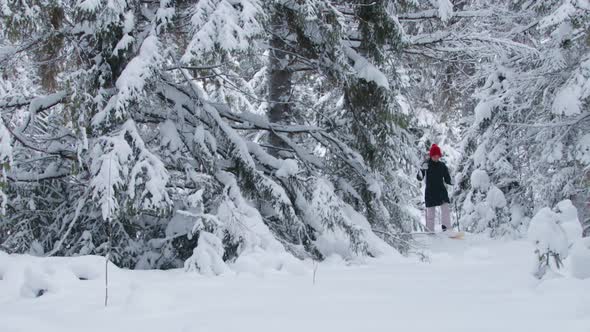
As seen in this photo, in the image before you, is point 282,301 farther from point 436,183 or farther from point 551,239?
point 436,183

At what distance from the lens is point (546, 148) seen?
9.42 m

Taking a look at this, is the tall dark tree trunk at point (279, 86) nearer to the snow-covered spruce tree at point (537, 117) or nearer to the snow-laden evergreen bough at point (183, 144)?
the snow-laden evergreen bough at point (183, 144)

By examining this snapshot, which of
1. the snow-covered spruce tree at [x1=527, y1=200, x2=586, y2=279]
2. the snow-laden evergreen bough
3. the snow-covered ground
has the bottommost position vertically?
the snow-covered ground

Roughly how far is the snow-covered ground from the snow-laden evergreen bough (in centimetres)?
62

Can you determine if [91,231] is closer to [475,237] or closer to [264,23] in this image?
[264,23]

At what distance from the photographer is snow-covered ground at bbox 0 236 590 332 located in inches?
111

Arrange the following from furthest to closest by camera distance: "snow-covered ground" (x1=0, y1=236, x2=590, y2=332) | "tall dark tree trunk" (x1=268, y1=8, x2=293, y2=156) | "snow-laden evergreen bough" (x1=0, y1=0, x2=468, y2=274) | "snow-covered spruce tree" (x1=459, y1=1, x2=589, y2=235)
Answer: "snow-covered spruce tree" (x1=459, y1=1, x2=589, y2=235), "tall dark tree trunk" (x1=268, y1=8, x2=293, y2=156), "snow-laden evergreen bough" (x1=0, y1=0, x2=468, y2=274), "snow-covered ground" (x1=0, y1=236, x2=590, y2=332)

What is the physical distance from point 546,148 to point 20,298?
27.3 ft

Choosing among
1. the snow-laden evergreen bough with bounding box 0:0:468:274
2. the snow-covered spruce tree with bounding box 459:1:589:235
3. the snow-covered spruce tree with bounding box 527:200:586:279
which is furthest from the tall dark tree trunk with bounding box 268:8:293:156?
the snow-covered spruce tree with bounding box 527:200:586:279

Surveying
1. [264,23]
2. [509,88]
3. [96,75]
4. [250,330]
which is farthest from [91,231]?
[509,88]

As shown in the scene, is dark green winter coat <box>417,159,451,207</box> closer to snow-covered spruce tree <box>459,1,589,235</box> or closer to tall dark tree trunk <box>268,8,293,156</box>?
snow-covered spruce tree <box>459,1,589,235</box>

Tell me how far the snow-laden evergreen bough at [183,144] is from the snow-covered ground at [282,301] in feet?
2.05

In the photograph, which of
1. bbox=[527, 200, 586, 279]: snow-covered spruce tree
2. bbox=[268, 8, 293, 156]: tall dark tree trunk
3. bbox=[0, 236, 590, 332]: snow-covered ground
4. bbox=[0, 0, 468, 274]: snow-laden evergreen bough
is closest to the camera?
bbox=[0, 236, 590, 332]: snow-covered ground

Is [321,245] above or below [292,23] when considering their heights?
below
